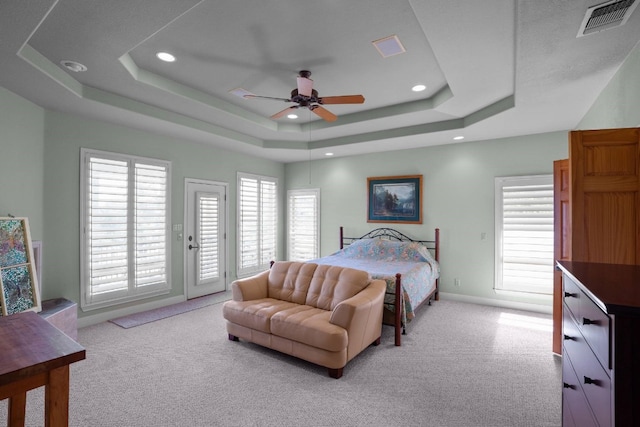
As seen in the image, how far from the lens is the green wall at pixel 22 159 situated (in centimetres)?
327

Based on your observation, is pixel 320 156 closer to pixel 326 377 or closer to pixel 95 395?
pixel 326 377

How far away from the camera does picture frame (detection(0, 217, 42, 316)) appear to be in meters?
3.04

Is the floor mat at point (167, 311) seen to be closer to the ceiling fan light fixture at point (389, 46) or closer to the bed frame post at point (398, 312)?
the bed frame post at point (398, 312)

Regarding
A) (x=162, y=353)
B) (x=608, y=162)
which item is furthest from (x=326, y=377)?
(x=608, y=162)

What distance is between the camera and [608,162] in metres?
2.10

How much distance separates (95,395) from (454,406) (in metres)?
2.95

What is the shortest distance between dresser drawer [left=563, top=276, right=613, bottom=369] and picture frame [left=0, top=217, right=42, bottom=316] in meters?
4.30

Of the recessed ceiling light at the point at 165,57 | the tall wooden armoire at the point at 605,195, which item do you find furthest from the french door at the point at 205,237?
the tall wooden armoire at the point at 605,195

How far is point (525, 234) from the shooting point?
4922 millimetres

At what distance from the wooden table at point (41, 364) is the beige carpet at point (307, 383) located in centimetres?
116

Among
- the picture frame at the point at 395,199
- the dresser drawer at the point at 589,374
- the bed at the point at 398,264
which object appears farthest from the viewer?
the picture frame at the point at 395,199

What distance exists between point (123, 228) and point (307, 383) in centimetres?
346

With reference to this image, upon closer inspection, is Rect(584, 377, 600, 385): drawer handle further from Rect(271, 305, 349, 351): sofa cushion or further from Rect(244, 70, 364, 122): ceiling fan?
Rect(244, 70, 364, 122): ceiling fan

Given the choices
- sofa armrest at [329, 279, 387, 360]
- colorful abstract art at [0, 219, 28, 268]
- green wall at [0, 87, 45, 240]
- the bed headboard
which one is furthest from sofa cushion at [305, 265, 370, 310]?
green wall at [0, 87, 45, 240]
